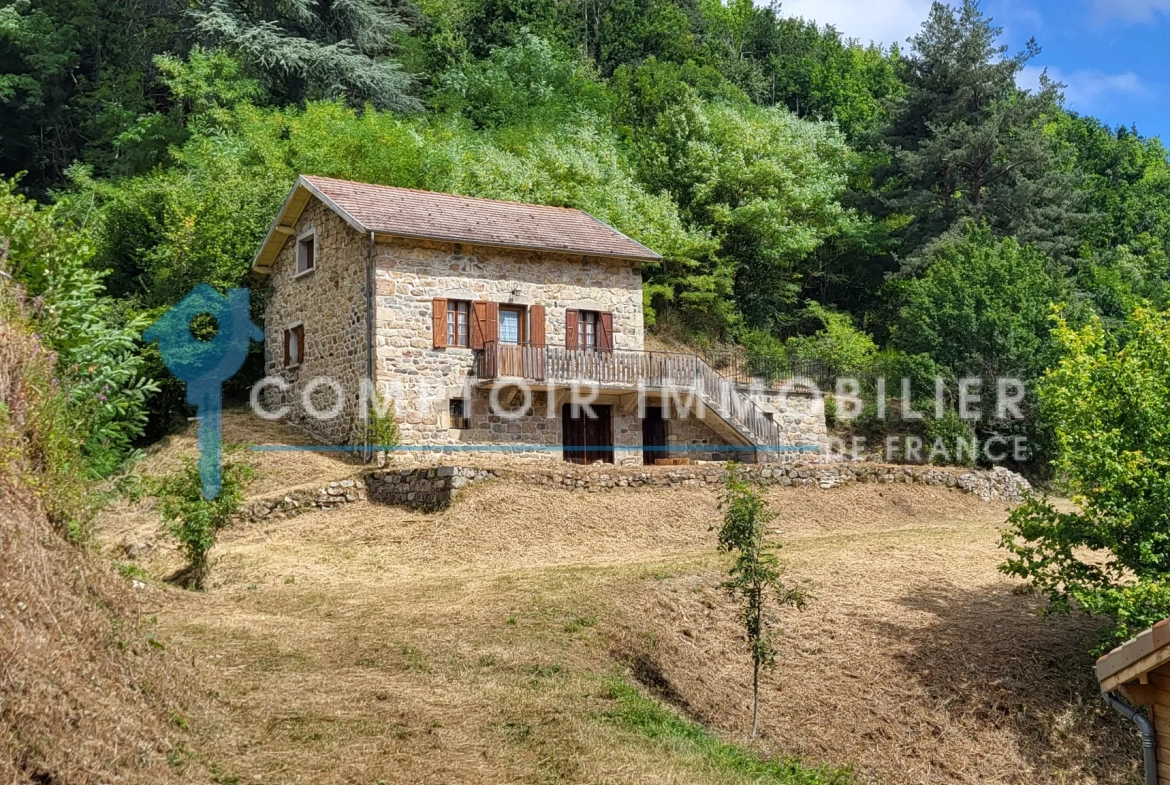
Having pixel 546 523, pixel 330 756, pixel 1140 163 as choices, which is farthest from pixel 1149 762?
pixel 1140 163

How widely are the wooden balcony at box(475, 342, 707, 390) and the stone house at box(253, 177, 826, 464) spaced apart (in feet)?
0.10

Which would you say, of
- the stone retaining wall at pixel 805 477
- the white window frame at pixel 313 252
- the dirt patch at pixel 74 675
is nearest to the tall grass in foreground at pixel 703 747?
the dirt patch at pixel 74 675

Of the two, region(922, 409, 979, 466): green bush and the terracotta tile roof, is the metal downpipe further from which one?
region(922, 409, 979, 466): green bush

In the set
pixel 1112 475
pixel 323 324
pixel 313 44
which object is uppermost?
pixel 313 44

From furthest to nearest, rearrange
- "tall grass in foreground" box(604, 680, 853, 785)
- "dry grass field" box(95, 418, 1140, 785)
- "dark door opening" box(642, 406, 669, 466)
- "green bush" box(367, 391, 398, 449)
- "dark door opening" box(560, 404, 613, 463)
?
1. "dark door opening" box(642, 406, 669, 466)
2. "dark door opening" box(560, 404, 613, 463)
3. "green bush" box(367, 391, 398, 449)
4. "tall grass in foreground" box(604, 680, 853, 785)
5. "dry grass field" box(95, 418, 1140, 785)

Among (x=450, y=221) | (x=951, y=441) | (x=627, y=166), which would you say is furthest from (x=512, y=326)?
(x=627, y=166)

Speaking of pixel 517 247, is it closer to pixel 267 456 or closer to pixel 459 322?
pixel 459 322

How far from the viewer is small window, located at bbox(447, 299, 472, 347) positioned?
23.1 m

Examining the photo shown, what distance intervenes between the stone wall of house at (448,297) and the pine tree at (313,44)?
16.5 m

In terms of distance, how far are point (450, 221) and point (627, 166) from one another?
51.2 ft

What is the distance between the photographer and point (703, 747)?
989 centimetres

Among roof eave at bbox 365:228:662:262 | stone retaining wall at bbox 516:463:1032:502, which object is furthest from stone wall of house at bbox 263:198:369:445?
stone retaining wall at bbox 516:463:1032:502

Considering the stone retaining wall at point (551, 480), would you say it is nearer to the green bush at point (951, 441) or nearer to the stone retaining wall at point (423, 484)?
the stone retaining wall at point (423, 484)

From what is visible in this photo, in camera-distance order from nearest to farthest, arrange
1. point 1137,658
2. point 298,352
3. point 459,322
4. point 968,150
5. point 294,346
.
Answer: point 1137,658
point 459,322
point 298,352
point 294,346
point 968,150
